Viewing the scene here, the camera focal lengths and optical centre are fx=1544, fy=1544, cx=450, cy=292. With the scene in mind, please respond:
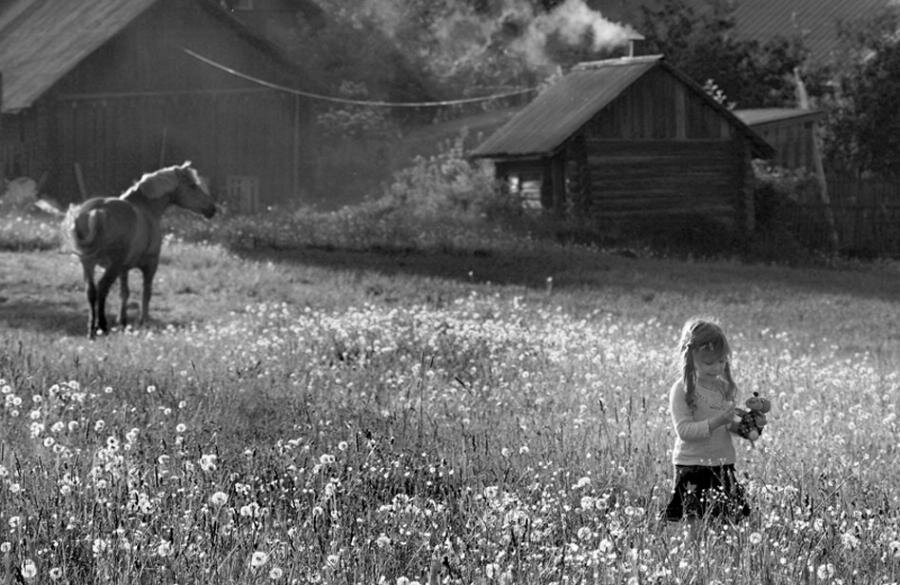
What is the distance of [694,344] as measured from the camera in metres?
6.37

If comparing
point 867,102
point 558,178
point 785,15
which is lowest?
point 558,178

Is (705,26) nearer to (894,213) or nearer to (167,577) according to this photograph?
(894,213)

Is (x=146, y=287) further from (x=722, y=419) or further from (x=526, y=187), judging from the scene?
(x=526, y=187)

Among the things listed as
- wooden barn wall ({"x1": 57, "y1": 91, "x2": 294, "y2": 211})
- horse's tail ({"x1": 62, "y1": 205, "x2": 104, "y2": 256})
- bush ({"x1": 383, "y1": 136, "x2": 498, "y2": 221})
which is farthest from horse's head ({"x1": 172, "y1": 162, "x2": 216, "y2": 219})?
wooden barn wall ({"x1": 57, "y1": 91, "x2": 294, "y2": 211})

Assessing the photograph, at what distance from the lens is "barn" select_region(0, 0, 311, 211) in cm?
4312

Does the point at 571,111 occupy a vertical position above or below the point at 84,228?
above

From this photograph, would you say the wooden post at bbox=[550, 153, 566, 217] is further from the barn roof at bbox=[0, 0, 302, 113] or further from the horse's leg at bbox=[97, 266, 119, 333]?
the horse's leg at bbox=[97, 266, 119, 333]

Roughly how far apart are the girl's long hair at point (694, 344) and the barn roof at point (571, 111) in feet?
105

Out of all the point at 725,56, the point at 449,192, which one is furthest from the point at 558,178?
the point at 725,56

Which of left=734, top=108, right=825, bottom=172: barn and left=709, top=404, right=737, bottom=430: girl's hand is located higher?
left=734, top=108, right=825, bottom=172: barn

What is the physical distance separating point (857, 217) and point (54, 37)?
23968 mm

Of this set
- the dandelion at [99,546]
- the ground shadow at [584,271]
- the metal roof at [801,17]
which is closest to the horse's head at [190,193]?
the ground shadow at [584,271]

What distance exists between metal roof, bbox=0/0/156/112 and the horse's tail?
25.1 meters

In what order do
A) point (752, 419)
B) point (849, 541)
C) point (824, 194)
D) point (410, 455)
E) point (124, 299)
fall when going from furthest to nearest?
1. point (824, 194)
2. point (124, 299)
3. point (410, 455)
4. point (752, 419)
5. point (849, 541)
